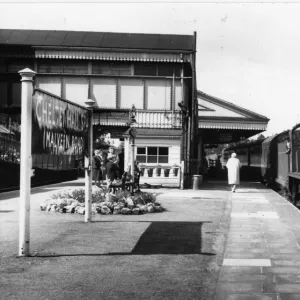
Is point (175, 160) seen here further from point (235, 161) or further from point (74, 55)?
point (74, 55)

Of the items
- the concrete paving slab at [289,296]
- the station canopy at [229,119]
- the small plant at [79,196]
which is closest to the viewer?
the concrete paving slab at [289,296]

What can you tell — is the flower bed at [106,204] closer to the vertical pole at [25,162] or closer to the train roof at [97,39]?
the vertical pole at [25,162]

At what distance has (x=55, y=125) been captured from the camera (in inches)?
307

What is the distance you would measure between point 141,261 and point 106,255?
0.59m

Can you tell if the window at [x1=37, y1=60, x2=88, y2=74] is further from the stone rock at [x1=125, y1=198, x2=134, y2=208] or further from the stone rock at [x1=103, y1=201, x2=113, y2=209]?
the stone rock at [x1=103, y1=201, x2=113, y2=209]

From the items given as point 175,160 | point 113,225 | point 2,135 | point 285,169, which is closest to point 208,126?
point 175,160

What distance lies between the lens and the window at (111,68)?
1029 inches

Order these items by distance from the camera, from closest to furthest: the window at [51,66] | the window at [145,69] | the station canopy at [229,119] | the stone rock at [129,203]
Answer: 1. the stone rock at [129,203]
2. the window at [145,69]
3. the window at [51,66]
4. the station canopy at [229,119]

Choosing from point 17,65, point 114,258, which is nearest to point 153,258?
point 114,258

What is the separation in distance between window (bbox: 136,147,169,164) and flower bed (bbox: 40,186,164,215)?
9603 millimetres

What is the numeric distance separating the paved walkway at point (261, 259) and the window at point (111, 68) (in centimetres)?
1506

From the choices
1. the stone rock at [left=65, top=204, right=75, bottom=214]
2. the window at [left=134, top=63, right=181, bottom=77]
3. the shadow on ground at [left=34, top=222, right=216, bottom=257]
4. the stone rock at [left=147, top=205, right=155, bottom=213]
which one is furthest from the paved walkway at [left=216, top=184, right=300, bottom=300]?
the window at [left=134, top=63, right=181, bottom=77]

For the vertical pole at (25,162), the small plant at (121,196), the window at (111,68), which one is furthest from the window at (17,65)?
the vertical pole at (25,162)

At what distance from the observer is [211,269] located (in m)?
6.22
